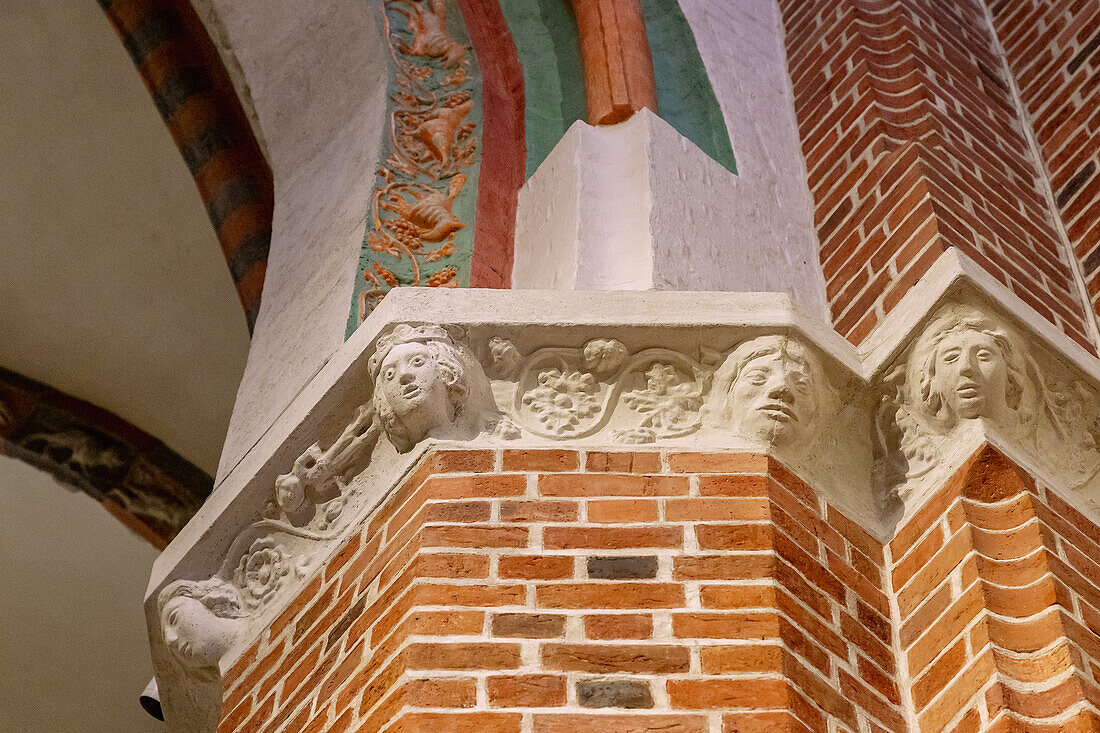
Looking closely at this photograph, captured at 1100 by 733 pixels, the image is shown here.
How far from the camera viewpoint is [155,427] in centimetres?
616

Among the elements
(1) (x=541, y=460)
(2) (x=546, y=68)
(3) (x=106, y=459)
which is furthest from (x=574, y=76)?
(3) (x=106, y=459)

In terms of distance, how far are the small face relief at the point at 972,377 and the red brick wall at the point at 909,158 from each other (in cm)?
51

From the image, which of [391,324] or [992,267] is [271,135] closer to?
[391,324]

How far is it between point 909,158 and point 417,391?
1.48 metres

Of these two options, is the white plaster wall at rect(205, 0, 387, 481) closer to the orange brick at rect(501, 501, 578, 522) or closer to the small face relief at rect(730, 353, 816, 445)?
the orange brick at rect(501, 501, 578, 522)

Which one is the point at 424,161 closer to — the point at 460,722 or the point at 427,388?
the point at 427,388

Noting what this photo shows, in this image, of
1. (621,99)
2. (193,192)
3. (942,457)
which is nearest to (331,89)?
(621,99)

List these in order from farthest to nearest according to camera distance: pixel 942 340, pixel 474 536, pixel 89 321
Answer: pixel 89 321 → pixel 942 340 → pixel 474 536

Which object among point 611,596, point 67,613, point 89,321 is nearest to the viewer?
point 611,596

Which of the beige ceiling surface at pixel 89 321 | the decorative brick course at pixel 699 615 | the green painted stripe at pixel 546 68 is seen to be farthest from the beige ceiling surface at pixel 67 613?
the decorative brick course at pixel 699 615

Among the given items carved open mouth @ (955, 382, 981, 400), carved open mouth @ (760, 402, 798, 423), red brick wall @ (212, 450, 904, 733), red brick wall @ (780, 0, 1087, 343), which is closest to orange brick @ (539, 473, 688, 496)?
red brick wall @ (212, 450, 904, 733)

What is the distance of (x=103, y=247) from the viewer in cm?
582

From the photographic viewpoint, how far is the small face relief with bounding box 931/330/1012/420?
2990 mm

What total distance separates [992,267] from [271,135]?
2.00 m
